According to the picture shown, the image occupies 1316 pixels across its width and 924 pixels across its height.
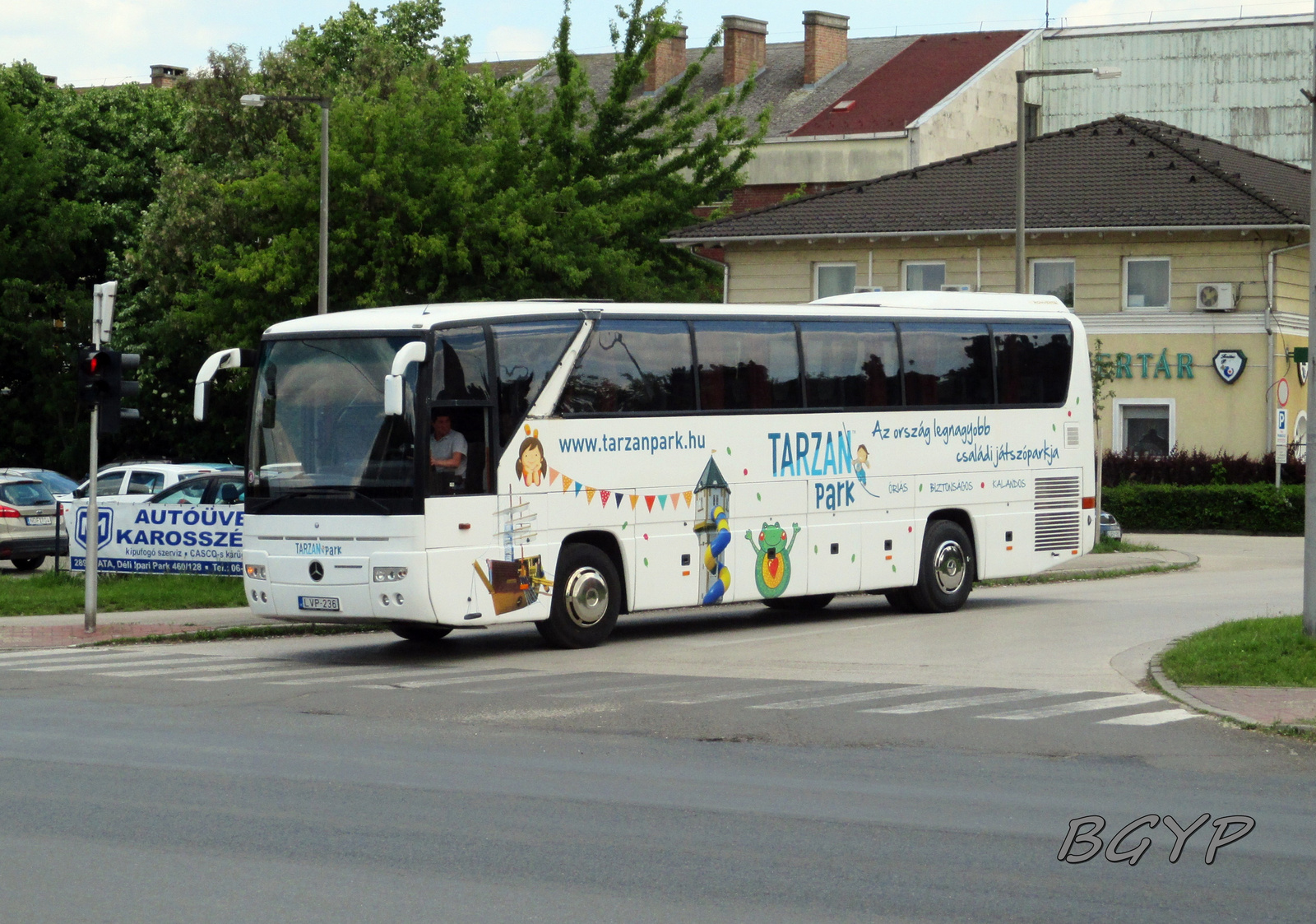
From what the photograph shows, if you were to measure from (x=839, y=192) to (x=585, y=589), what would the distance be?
3287cm

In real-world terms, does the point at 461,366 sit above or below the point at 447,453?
above

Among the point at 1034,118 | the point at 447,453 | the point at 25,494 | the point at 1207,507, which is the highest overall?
the point at 1034,118

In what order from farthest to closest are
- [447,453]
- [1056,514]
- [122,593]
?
[122,593] < [1056,514] < [447,453]

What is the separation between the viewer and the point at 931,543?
867 inches

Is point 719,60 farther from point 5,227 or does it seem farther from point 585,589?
point 585,589

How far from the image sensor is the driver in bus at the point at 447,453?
1698 cm

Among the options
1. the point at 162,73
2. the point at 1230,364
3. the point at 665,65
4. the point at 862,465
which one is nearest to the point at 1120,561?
the point at 862,465

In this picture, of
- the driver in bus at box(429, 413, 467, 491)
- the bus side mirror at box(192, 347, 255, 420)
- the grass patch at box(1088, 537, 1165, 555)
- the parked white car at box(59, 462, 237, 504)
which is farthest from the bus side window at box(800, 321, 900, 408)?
the parked white car at box(59, 462, 237, 504)

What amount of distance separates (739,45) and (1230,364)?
32.3m

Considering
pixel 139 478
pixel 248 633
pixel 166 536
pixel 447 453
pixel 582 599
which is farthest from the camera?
pixel 139 478

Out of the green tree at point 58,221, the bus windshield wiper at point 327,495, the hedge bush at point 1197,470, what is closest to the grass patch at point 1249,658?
the bus windshield wiper at point 327,495

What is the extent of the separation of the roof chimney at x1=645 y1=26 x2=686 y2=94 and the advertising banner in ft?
164

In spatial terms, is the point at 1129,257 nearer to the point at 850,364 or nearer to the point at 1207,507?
the point at 1207,507

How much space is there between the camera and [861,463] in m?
21.1
